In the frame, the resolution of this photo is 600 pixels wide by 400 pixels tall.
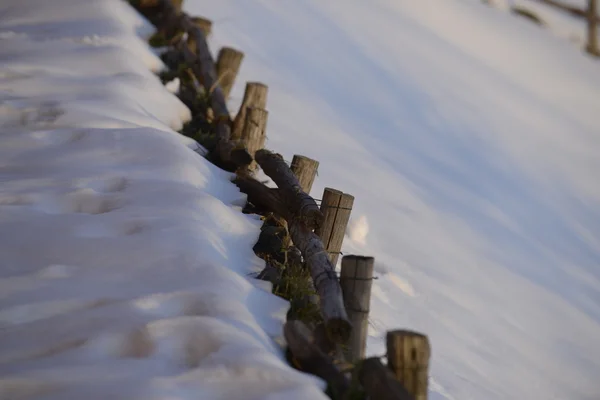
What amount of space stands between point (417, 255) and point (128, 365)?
3914 millimetres

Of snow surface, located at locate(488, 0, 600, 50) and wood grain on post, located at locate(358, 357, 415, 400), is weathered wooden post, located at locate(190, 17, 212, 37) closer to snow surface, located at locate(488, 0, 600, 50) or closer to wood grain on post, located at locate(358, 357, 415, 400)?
wood grain on post, located at locate(358, 357, 415, 400)

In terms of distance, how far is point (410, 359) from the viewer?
2.68 metres

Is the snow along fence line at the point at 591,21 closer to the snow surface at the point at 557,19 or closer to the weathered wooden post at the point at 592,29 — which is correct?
the weathered wooden post at the point at 592,29

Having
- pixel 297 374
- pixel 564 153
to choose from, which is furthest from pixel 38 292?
pixel 564 153

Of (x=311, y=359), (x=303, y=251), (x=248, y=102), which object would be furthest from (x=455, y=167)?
(x=311, y=359)

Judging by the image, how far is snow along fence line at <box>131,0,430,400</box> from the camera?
106 inches

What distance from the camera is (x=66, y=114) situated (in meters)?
5.16

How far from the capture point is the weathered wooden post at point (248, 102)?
5.85 metres

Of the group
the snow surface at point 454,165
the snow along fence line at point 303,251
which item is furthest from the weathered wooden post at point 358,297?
the snow surface at point 454,165

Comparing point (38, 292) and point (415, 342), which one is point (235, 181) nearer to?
point (38, 292)

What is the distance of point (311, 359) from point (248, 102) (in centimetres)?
346

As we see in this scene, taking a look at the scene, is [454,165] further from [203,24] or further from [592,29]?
[592,29]

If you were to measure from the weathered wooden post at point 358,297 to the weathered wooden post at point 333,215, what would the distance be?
67cm

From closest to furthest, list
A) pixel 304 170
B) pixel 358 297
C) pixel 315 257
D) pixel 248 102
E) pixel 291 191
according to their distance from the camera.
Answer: pixel 358 297, pixel 315 257, pixel 291 191, pixel 304 170, pixel 248 102
